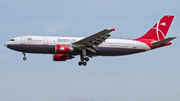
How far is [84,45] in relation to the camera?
142 feet

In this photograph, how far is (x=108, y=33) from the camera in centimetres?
4131

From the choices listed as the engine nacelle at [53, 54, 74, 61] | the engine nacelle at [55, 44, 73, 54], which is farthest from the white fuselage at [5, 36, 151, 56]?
the engine nacelle at [53, 54, 74, 61]

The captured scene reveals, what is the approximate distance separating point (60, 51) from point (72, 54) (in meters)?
2.28

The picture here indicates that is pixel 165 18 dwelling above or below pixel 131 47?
above

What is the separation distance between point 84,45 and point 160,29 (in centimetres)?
1276

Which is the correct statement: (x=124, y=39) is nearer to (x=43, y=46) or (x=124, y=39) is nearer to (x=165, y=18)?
(x=165, y=18)

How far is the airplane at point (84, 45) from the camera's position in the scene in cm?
4297

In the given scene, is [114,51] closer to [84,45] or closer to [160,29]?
[84,45]

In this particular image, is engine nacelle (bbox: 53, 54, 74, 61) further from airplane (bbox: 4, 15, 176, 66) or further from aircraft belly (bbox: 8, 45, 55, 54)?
aircraft belly (bbox: 8, 45, 55, 54)

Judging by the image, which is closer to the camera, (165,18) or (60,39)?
(60,39)

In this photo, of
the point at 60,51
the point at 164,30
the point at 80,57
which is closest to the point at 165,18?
the point at 164,30

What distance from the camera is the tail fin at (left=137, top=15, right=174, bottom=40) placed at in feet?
155

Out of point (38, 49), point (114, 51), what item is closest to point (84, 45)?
point (114, 51)

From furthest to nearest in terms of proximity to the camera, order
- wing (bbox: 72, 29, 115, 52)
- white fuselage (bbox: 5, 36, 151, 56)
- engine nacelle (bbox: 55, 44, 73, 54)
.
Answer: white fuselage (bbox: 5, 36, 151, 56), engine nacelle (bbox: 55, 44, 73, 54), wing (bbox: 72, 29, 115, 52)
